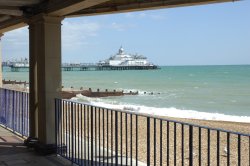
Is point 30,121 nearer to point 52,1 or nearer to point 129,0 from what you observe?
point 52,1

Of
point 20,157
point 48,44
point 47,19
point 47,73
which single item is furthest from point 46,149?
point 47,19

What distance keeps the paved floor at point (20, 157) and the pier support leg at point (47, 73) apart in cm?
28

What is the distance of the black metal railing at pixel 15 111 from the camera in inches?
344

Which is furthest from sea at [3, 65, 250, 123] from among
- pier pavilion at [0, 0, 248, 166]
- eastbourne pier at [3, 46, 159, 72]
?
eastbourne pier at [3, 46, 159, 72]

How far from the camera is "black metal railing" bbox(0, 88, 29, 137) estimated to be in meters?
8.73

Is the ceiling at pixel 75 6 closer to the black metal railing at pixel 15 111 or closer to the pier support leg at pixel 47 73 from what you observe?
the pier support leg at pixel 47 73

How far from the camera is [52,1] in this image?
271 inches

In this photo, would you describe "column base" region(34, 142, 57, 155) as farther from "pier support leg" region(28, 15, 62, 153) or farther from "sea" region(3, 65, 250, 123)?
"sea" region(3, 65, 250, 123)

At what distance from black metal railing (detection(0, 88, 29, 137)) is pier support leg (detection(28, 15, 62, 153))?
1.34m

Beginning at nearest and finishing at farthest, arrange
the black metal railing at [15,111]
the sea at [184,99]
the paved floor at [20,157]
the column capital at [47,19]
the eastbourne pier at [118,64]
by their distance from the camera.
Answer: the paved floor at [20,157], the column capital at [47,19], the black metal railing at [15,111], the sea at [184,99], the eastbourne pier at [118,64]

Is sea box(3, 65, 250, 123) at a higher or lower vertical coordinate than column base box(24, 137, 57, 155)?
lower

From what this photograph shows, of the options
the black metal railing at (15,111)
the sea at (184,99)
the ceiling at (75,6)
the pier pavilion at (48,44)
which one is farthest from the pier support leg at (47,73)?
the sea at (184,99)

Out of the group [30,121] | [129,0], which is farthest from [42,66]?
[129,0]

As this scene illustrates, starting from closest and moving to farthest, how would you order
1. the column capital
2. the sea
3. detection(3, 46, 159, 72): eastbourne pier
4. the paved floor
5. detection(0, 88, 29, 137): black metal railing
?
the paved floor → the column capital → detection(0, 88, 29, 137): black metal railing → the sea → detection(3, 46, 159, 72): eastbourne pier
